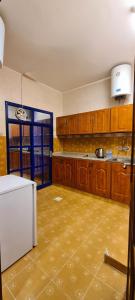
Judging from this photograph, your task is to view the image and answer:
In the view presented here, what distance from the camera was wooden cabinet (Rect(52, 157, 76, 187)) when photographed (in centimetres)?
340

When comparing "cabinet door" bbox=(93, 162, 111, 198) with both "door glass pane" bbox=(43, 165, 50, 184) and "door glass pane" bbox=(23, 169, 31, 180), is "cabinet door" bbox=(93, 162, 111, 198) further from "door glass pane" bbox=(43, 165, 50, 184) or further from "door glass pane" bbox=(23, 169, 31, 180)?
"door glass pane" bbox=(23, 169, 31, 180)

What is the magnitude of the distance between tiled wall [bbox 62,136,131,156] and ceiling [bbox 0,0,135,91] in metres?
1.47

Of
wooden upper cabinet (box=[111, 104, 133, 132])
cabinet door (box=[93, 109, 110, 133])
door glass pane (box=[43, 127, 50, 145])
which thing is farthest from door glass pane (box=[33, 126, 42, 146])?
wooden upper cabinet (box=[111, 104, 133, 132])

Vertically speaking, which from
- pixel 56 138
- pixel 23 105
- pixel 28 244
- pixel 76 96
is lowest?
pixel 28 244

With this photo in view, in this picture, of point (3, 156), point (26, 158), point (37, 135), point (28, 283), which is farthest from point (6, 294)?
point (37, 135)

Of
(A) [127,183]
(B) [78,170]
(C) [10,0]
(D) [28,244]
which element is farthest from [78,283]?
(C) [10,0]

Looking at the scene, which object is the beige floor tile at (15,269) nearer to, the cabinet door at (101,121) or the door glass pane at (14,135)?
the door glass pane at (14,135)

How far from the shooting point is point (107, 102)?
3.31 metres

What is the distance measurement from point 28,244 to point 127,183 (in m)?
1.91

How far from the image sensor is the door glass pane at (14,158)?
2.95 metres

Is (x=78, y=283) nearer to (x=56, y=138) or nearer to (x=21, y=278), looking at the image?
(x=21, y=278)

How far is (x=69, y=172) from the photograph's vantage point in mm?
3465

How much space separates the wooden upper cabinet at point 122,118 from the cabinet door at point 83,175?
98cm

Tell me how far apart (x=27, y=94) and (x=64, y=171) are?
2052mm
